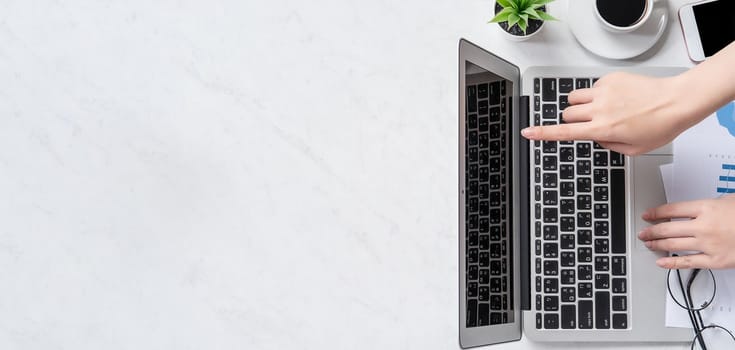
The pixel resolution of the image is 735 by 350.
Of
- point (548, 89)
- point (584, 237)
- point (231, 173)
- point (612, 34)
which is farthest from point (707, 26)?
point (231, 173)

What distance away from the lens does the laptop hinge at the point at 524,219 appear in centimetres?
88

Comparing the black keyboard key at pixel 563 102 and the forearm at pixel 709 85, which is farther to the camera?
the black keyboard key at pixel 563 102

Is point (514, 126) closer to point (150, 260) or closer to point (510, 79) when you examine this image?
point (510, 79)

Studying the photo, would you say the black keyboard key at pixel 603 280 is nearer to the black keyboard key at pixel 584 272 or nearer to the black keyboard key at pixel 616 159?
the black keyboard key at pixel 584 272

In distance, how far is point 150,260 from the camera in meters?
0.96

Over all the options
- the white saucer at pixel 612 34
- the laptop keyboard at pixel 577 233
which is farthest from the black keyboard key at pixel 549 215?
the white saucer at pixel 612 34

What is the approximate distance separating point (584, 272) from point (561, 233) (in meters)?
0.06

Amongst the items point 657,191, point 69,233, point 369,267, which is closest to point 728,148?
point 657,191

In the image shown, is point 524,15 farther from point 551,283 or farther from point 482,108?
point 551,283

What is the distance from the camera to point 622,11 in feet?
2.82

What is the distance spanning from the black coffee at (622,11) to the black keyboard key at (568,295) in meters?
0.36

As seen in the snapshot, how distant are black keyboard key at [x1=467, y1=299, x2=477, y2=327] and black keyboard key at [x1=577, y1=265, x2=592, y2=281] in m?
0.15

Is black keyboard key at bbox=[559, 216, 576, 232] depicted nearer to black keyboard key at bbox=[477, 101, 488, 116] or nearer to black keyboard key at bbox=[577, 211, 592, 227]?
black keyboard key at bbox=[577, 211, 592, 227]

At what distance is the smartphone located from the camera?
35.0 inches
